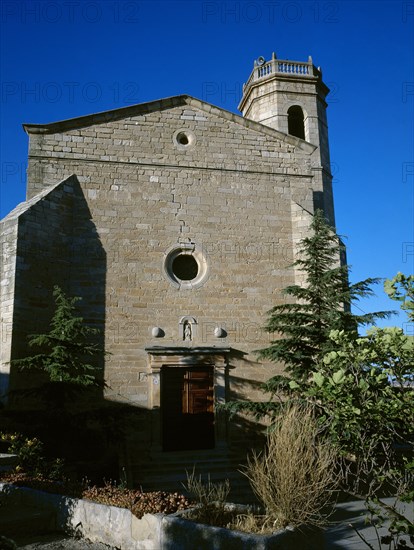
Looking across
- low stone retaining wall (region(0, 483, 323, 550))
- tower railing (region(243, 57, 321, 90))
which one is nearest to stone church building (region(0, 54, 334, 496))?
low stone retaining wall (region(0, 483, 323, 550))

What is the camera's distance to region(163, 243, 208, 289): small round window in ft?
37.6

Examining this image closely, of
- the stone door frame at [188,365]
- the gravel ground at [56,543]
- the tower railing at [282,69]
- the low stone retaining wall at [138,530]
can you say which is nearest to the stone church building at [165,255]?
the stone door frame at [188,365]

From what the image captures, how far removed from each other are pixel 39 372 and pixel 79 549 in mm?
5251

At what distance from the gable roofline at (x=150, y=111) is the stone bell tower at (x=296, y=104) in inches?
153

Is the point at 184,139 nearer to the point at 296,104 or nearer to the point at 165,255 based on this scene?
the point at 165,255

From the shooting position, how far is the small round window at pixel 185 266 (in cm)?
1146

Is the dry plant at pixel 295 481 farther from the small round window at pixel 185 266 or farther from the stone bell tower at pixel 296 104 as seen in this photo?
the stone bell tower at pixel 296 104

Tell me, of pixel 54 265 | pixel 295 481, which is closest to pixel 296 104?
pixel 54 265

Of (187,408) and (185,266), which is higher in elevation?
(185,266)

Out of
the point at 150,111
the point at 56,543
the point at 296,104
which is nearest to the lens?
the point at 56,543

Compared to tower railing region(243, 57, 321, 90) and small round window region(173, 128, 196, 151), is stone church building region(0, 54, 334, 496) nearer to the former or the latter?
small round window region(173, 128, 196, 151)

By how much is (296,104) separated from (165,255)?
9.00 metres

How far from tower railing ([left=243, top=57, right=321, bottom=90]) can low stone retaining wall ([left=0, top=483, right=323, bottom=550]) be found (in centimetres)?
1569

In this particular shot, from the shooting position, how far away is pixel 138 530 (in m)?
4.86
